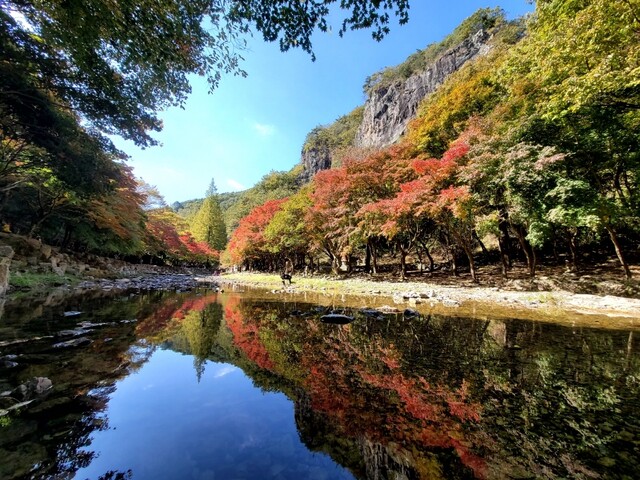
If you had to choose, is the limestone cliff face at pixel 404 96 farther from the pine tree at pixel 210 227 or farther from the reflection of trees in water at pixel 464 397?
the reflection of trees in water at pixel 464 397

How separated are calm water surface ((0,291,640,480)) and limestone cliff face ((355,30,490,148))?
169 feet

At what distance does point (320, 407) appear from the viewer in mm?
3270

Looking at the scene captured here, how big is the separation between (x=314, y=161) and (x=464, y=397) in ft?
311

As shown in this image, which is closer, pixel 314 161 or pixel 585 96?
pixel 585 96

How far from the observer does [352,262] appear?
34562 millimetres

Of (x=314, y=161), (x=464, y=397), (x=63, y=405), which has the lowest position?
(x=464, y=397)

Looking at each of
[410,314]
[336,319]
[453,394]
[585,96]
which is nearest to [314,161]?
[585,96]

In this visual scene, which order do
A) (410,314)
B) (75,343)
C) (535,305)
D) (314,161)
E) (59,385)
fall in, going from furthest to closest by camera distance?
(314,161) < (535,305) < (410,314) < (75,343) < (59,385)

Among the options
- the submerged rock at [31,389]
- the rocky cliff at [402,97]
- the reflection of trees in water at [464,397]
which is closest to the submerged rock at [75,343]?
the submerged rock at [31,389]

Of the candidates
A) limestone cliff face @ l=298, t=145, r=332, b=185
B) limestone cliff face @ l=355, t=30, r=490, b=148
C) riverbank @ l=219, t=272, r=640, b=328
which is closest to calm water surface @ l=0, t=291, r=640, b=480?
riverbank @ l=219, t=272, r=640, b=328

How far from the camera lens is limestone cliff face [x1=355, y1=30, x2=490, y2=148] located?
5309 centimetres

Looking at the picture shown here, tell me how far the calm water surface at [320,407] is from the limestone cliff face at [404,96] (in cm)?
5143

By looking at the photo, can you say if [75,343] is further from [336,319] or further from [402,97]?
[402,97]

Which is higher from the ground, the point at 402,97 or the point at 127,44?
the point at 402,97
